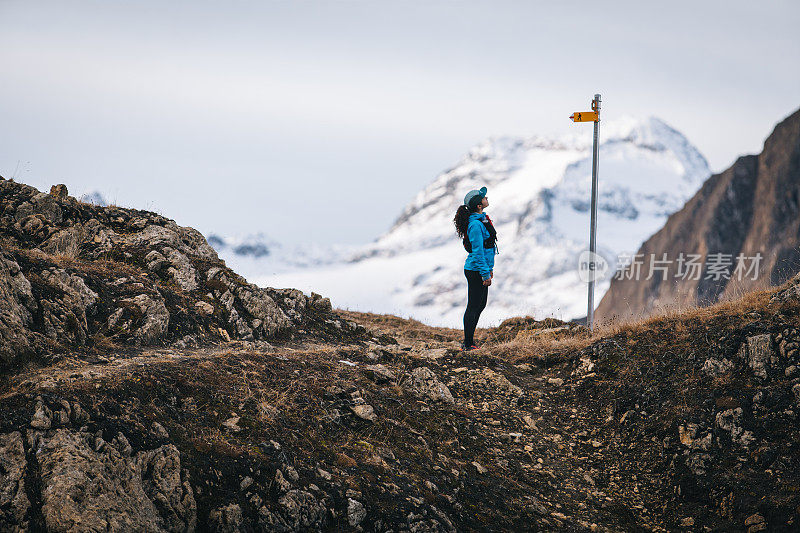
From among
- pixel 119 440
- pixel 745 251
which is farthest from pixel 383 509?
pixel 745 251

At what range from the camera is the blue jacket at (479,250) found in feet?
42.5

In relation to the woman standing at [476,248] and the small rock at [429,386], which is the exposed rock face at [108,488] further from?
the woman standing at [476,248]

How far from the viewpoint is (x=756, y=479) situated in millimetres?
8133

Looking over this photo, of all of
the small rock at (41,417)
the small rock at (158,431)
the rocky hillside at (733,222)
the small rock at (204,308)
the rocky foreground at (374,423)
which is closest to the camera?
the small rock at (41,417)

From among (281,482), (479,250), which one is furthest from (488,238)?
(281,482)

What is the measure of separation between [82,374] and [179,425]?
1.47 metres

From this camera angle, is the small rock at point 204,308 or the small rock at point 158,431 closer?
the small rock at point 158,431

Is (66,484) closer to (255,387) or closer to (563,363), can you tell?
(255,387)

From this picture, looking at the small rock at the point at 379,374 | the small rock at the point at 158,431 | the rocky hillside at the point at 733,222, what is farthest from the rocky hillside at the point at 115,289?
the rocky hillside at the point at 733,222

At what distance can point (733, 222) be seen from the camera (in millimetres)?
131875

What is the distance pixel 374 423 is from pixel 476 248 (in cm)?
499

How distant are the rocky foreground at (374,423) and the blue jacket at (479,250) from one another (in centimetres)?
171

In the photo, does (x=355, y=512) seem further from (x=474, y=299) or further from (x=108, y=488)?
(x=474, y=299)

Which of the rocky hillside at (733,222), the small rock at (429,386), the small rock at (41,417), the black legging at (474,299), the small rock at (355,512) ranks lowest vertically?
the small rock at (355,512)
